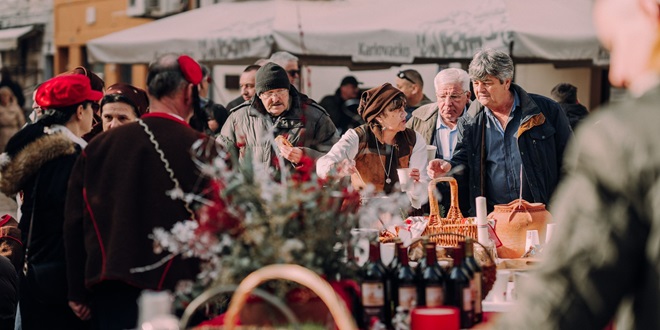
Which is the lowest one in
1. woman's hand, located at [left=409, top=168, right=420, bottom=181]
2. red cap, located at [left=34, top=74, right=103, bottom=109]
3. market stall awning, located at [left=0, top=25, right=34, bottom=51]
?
market stall awning, located at [left=0, top=25, right=34, bottom=51]

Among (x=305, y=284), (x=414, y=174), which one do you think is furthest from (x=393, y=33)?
(x=305, y=284)

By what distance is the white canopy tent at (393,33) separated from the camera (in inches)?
380

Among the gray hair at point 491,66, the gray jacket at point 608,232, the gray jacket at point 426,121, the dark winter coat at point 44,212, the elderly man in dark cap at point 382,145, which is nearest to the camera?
the gray jacket at point 608,232

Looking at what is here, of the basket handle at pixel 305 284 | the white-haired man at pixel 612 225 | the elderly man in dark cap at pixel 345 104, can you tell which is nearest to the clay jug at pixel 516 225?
the basket handle at pixel 305 284

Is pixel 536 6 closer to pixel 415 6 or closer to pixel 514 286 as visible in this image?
pixel 415 6

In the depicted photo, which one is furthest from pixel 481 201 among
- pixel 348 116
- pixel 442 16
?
pixel 348 116

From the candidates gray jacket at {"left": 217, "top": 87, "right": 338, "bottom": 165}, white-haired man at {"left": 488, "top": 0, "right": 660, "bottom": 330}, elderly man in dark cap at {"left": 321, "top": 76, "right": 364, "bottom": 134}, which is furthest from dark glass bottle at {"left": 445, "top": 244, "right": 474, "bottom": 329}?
elderly man in dark cap at {"left": 321, "top": 76, "right": 364, "bottom": 134}

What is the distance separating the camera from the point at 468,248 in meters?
3.99

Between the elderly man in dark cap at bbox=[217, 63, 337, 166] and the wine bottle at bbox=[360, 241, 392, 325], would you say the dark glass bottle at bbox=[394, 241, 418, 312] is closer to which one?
the wine bottle at bbox=[360, 241, 392, 325]

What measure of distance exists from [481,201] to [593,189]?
326cm

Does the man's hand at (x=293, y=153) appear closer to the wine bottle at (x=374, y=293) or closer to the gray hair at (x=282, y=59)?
the gray hair at (x=282, y=59)

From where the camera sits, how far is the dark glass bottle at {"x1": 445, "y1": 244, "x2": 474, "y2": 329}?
368 cm

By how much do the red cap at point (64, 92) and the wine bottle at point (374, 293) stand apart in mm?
A: 1956

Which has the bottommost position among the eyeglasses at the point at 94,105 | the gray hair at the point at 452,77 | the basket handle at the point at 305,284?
the basket handle at the point at 305,284
